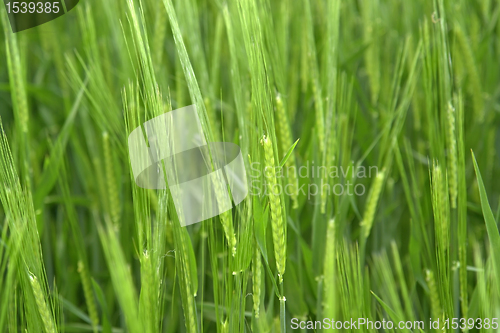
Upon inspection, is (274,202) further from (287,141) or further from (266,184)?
(287,141)

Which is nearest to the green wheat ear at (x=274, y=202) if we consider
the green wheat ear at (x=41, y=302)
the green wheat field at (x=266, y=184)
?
the green wheat field at (x=266, y=184)

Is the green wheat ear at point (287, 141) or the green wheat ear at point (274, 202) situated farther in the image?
A: the green wheat ear at point (287, 141)

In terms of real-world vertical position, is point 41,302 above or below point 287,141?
below

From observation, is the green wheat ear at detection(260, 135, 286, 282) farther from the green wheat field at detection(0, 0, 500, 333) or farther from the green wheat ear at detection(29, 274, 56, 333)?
the green wheat ear at detection(29, 274, 56, 333)

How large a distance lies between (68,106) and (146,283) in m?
0.43

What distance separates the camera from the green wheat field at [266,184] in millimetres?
365

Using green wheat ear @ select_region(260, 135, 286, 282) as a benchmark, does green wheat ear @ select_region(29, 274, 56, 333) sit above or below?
below

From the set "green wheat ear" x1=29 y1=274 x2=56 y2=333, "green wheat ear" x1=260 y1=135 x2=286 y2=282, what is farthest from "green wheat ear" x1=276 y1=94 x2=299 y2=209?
"green wheat ear" x1=29 y1=274 x2=56 y2=333

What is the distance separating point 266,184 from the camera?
368mm

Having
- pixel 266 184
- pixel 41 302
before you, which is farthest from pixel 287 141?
pixel 41 302

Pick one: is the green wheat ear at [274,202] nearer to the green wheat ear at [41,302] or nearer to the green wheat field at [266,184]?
the green wheat field at [266,184]

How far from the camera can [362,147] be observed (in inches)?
24.7

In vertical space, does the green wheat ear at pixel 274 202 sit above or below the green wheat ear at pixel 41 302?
above

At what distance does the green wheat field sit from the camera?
365 millimetres
